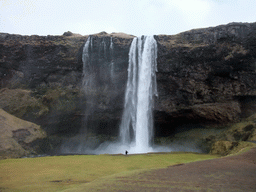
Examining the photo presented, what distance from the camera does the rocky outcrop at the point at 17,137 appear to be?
17.9 meters

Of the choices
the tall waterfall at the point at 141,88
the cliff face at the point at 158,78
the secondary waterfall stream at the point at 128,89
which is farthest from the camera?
the secondary waterfall stream at the point at 128,89

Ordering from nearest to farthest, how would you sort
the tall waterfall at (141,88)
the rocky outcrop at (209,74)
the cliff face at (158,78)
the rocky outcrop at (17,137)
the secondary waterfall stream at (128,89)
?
the rocky outcrop at (17,137) < the rocky outcrop at (209,74) < the cliff face at (158,78) < the tall waterfall at (141,88) < the secondary waterfall stream at (128,89)

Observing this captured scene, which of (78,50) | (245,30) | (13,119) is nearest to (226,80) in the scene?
(245,30)

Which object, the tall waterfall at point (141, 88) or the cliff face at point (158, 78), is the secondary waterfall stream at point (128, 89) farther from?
the cliff face at point (158, 78)

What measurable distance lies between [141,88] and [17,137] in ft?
49.3

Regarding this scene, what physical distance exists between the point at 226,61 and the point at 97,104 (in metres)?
17.2

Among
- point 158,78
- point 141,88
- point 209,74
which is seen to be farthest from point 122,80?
point 209,74

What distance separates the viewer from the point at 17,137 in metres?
20.1

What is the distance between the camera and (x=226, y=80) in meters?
24.6

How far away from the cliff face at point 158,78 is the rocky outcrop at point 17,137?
15.9ft

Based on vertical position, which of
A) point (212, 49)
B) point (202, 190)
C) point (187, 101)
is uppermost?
point (212, 49)

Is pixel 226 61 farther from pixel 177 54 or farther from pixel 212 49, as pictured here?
pixel 177 54

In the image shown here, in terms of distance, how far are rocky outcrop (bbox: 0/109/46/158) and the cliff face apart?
484cm

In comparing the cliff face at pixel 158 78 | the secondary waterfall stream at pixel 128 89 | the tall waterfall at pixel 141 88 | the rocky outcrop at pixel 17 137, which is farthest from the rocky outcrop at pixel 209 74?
the rocky outcrop at pixel 17 137
